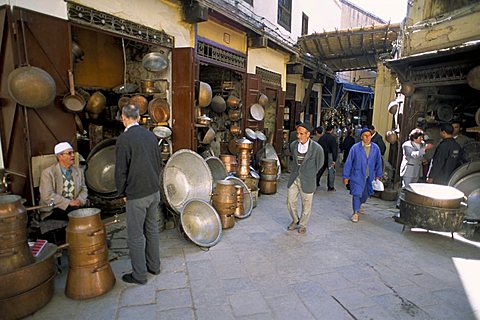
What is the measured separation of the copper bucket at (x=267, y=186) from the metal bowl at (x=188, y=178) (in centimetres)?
235

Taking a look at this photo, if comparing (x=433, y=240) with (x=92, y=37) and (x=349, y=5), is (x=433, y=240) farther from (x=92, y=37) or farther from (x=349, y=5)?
(x=349, y=5)

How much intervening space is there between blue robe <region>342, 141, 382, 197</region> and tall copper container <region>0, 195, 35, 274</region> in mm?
4927

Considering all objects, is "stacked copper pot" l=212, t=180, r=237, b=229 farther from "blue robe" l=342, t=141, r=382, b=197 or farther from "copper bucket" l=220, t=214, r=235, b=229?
"blue robe" l=342, t=141, r=382, b=197

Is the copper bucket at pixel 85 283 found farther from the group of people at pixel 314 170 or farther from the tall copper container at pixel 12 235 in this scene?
the group of people at pixel 314 170

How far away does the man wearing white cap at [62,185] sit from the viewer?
359 centimetres

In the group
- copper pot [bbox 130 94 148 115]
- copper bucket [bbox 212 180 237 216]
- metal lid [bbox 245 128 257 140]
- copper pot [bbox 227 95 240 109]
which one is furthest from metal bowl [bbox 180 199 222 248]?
copper pot [bbox 227 95 240 109]

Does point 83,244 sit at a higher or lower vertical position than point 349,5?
lower

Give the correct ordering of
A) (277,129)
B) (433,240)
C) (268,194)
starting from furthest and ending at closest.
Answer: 1. (277,129)
2. (268,194)
3. (433,240)

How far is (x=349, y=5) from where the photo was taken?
20812mm

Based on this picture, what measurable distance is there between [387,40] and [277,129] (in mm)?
4842

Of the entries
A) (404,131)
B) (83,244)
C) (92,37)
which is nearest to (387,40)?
(404,131)

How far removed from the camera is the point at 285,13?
480 inches

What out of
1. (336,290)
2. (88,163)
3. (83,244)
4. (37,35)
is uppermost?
(37,35)

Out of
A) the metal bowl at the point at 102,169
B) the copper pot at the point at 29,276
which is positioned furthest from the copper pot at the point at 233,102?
the copper pot at the point at 29,276
